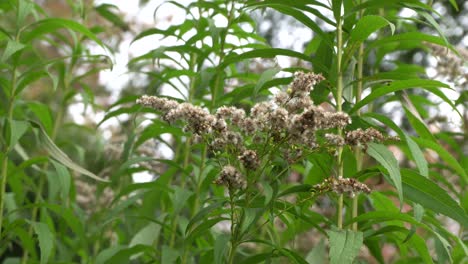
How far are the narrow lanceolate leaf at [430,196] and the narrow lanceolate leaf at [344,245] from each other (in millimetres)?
228

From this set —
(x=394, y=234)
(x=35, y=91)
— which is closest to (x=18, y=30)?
(x=394, y=234)

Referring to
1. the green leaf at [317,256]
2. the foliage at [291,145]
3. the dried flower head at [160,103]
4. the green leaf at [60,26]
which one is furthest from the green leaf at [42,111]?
the green leaf at [317,256]

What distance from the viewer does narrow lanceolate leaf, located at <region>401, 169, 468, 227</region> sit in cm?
187

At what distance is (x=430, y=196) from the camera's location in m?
1.91

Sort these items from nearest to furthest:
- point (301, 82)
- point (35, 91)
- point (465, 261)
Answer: point (301, 82)
point (465, 261)
point (35, 91)

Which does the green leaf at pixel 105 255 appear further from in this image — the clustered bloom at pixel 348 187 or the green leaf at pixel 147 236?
the clustered bloom at pixel 348 187

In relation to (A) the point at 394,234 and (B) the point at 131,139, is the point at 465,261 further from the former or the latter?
(B) the point at 131,139

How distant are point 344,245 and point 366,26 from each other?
647 millimetres

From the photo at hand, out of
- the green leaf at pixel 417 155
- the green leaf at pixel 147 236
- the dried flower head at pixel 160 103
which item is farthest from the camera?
the green leaf at pixel 147 236

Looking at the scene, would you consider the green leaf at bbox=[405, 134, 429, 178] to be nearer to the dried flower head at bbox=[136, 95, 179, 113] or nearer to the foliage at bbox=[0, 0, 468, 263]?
the foliage at bbox=[0, 0, 468, 263]

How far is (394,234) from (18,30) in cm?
158

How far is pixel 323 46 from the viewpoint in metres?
2.20

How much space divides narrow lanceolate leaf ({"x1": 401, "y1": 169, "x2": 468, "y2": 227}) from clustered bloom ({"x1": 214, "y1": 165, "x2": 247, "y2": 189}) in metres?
0.54

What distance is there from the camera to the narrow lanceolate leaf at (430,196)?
73.8 inches
